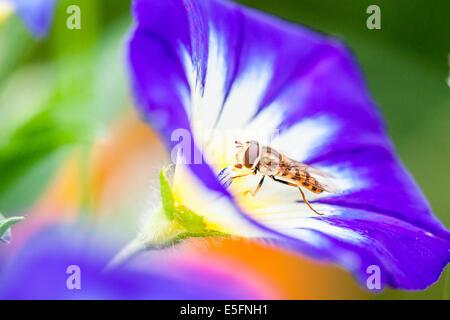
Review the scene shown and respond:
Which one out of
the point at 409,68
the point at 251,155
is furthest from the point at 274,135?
the point at 409,68

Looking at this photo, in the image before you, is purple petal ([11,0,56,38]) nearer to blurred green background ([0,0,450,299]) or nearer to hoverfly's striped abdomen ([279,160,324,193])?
blurred green background ([0,0,450,299])

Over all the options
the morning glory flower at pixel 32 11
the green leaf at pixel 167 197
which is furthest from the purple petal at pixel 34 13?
the green leaf at pixel 167 197

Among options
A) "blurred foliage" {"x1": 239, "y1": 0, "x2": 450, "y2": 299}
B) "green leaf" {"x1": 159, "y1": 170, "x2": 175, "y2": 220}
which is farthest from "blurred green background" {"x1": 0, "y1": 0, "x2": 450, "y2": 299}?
"green leaf" {"x1": 159, "y1": 170, "x2": 175, "y2": 220}

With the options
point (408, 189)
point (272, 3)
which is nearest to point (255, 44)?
point (272, 3)

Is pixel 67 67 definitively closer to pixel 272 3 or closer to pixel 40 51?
pixel 40 51

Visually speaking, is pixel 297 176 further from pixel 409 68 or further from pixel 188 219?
pixel 409 68
